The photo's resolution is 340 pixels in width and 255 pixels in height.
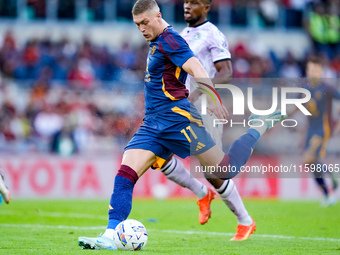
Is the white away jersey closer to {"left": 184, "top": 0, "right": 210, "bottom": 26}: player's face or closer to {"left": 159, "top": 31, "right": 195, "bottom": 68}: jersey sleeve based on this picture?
{"left": 184, "top": 0, "right": 210, "bottom": 26}: player's face

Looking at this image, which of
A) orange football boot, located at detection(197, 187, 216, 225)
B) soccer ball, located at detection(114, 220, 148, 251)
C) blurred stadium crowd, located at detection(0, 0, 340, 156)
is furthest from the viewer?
blurred stadium crowd, located at detection(0, 0, 340, 156)

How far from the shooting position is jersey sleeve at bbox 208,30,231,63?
735 cm

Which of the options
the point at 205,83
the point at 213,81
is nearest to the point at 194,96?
the point at 213,81

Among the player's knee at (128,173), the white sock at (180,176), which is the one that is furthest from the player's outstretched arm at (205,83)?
the white sock at (180,176)

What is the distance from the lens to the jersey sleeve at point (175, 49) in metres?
5.88

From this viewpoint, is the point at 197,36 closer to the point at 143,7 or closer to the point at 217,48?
the point at 217,48

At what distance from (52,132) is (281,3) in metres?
10.7


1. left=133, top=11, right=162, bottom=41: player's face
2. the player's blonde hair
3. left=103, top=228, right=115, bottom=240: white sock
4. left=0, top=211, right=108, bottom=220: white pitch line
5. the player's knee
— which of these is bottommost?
left=0, top=211, right=108, bottom=220: white pitch line

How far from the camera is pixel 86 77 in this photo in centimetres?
1772

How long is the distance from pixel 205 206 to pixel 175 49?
93.2 inches

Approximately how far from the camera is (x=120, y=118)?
1617 cm

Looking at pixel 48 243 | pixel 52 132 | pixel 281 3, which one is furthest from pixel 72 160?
pixel 281 3

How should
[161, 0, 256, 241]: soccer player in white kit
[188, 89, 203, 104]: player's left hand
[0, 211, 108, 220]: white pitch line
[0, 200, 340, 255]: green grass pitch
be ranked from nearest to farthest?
[0, 200, 340, 255]: green grass pitch < [188, 89, 203, 104]: player's left hand < [161, 0, 256, 241]: soccer player in white kit < [0, 211, 108, 220]: white pitch line

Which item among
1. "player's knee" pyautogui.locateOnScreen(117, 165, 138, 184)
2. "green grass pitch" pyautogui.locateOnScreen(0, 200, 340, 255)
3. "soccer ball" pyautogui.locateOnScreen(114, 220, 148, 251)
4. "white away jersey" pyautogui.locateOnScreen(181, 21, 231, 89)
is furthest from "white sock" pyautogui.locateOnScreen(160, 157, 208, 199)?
"soccer ball" pyautogui.locateOnScreen(114, 220, 148, 251)
